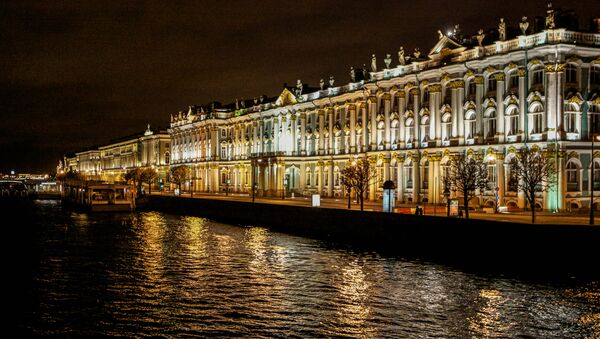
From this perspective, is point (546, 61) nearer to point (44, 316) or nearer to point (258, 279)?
point (258, 279)

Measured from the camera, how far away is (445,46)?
70562 millimetres

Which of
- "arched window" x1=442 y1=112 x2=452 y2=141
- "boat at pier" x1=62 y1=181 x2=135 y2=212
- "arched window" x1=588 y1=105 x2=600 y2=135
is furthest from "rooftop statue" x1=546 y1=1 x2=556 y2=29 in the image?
"boat at pier" x1=62 y1=181 x2=135 y2=212

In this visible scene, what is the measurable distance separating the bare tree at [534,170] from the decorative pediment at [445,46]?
1629 centimetres

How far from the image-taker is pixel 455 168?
2388 inches

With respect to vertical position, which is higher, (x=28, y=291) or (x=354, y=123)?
(x=354, y=123)

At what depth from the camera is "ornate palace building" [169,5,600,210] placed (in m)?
56.5

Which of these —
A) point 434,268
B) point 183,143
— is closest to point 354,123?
point 434,268

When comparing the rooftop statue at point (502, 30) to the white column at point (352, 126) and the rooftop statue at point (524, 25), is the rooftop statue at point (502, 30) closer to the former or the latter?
the rooftop statue at point (524, 25)

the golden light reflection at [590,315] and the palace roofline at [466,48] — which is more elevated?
the palace roofline at [466,48]

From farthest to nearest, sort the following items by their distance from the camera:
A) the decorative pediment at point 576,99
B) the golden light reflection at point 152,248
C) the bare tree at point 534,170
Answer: the decorative pediment at point 576,99
the bare tree at point 534,170
the golden light reflection at point 152,248

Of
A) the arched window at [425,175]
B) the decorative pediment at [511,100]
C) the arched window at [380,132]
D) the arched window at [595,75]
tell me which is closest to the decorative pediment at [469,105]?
the decorative pediment at [511,100]

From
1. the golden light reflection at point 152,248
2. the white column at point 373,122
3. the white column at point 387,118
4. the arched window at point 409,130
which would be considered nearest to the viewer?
the golden light reflection at point 152,248

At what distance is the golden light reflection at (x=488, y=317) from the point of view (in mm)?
24703

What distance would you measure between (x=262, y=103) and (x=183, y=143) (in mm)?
38224
